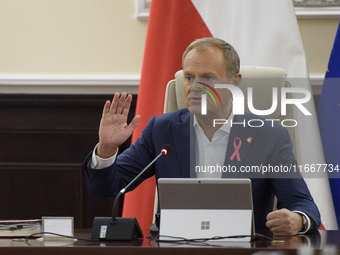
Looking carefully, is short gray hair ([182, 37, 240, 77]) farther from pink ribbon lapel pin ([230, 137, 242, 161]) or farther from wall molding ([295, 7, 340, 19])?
wall molding ([295, 7, 340, 19])

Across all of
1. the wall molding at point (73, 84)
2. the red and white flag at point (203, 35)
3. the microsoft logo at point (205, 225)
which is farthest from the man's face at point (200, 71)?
the wall molding at point (73, 84)

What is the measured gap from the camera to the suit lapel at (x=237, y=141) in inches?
57.5

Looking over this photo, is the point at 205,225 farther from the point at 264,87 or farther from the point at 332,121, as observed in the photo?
the point at 332,121

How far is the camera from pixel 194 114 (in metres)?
1.59

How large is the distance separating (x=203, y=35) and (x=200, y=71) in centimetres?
84

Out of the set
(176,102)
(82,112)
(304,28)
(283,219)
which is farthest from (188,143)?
(304,28)

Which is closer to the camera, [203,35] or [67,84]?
[203,35]

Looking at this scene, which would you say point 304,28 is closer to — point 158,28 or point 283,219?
point 158,28

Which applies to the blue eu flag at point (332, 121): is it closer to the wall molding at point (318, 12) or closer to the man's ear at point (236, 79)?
the wall molding at point (318, 12)

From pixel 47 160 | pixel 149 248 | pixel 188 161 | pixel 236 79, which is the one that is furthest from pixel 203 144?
pixel 47 160

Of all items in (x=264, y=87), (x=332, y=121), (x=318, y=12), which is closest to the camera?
(x=264, y=87)

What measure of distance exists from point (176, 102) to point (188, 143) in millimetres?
313

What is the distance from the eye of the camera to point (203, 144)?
5.23ft

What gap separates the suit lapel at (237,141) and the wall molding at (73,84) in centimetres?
99
